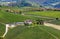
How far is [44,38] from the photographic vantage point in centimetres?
5484

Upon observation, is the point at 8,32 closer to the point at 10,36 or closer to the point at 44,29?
the point at 10,36

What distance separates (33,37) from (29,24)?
32.5ft

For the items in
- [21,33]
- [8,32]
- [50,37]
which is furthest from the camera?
[8,32]

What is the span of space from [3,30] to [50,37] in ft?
44.0

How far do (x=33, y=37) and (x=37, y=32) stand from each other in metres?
2.52

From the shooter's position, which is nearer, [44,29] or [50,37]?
[50,37]

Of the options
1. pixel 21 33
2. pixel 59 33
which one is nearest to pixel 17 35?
pixel 21 33

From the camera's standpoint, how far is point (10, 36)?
193 feet

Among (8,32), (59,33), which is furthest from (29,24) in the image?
(59,33)

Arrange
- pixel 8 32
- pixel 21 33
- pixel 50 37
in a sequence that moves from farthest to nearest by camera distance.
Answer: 1. pixel 8 32
2. pixel 21 33
3. pixel 50 37

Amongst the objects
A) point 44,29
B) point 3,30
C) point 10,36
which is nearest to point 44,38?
point 44,29

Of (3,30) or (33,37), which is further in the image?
(3,30)

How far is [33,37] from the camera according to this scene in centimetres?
5575

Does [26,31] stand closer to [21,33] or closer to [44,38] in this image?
[21,33]
